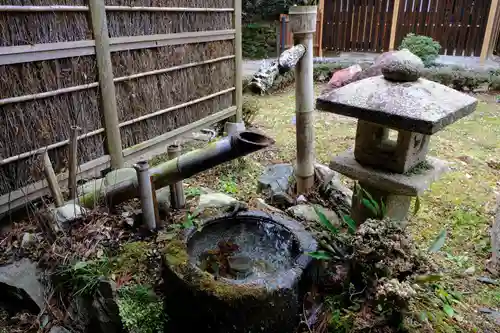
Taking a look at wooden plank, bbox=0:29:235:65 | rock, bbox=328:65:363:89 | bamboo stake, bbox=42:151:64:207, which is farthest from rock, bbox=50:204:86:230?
→ rock, bbox=328:65:363:89

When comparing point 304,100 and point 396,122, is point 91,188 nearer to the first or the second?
point 304,100

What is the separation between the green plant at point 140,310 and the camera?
219cm

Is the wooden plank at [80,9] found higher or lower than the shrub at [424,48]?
higher

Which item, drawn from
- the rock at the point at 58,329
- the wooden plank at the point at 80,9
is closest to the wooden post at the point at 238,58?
the wooden plank at the point at 80,9

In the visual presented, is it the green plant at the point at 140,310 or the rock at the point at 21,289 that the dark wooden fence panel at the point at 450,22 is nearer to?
the green plant at the point at 140,310

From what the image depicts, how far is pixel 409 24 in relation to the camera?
37.9 ft

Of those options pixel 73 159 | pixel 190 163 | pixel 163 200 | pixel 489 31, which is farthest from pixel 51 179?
pixel 489 31

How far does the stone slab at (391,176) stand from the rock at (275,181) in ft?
4.62

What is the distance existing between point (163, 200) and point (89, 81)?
151 centimetres

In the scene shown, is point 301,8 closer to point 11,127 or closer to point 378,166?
point 378,166

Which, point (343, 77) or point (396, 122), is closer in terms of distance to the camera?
point (396, 122)

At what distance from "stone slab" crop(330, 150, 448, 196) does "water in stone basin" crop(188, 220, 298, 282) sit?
2.39 ft

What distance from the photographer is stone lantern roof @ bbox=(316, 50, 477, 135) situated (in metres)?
2.13

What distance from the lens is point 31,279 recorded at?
7.95 feet
